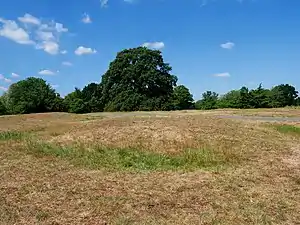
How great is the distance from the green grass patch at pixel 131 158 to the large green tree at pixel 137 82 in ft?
124

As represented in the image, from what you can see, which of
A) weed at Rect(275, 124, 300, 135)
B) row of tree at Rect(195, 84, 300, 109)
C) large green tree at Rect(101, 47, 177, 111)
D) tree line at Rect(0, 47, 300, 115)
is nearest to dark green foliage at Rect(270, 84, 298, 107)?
row of tree at Rect(195, 84, 300, 109)

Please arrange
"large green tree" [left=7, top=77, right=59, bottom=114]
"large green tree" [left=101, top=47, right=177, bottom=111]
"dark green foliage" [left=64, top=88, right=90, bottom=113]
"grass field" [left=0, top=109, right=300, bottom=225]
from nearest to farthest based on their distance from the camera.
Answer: "grass field" [left=0, top=109, right=300, bottom=225]
"large green tree" [left=101, top=47, right=177, bottom=111]
"large green tree" [left=7, top=77, right=59, bottom=114]
"dark green foliage" [left=64, top=88, right=90, bottom=113]

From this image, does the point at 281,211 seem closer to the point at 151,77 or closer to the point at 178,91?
the point at 151,77

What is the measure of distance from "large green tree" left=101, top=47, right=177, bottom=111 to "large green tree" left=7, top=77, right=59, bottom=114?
9.07 m

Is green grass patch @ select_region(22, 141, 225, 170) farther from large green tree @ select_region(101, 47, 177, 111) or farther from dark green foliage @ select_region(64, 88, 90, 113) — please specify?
dark green foliage @ select_region(64, 88, 90, 113)

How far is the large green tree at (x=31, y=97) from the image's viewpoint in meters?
52.2

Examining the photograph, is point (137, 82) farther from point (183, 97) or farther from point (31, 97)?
point (31, 97)

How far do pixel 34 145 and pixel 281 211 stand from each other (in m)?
8.58

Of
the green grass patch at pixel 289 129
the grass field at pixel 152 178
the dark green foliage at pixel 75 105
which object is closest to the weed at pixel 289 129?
the green grass patch at pixel 289 129

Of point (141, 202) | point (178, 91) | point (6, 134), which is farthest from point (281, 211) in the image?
point (178, 91)

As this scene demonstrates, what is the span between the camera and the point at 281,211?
5391 millimetres

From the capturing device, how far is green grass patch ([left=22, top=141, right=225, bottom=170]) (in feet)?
28.1

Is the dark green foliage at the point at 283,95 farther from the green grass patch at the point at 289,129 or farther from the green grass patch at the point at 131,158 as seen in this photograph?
the green grass patch at the point at 131,158

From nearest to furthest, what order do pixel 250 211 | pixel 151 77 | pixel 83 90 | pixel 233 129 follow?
pixel 250 211
pixel 233 129
pixel 151 77
pixel 83 90
